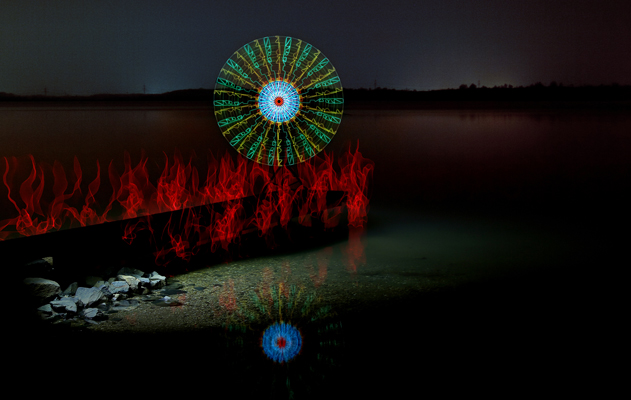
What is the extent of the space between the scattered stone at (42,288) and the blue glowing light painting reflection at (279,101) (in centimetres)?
396

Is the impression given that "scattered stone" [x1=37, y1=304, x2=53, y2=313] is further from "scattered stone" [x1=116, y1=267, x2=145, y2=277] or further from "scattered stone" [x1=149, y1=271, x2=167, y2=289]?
"scattered stone" [x1=149, y1=271, x2=167, y2=289]

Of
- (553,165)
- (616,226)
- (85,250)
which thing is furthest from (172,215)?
(553,165)

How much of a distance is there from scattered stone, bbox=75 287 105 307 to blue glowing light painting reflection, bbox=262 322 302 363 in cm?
167

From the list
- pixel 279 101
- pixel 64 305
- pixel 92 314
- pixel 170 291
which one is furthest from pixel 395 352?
pixel 279 101

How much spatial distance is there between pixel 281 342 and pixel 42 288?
2281 mm

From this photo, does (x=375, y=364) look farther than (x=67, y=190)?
No

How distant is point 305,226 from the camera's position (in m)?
8.85

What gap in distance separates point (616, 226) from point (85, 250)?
308 inches

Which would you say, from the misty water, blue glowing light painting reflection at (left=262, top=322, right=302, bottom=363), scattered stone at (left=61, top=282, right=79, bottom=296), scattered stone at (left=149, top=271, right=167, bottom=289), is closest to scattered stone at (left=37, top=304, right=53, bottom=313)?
scattered stone at (left=61, top=282, right=79, bottom=296)

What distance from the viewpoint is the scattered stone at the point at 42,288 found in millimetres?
5457

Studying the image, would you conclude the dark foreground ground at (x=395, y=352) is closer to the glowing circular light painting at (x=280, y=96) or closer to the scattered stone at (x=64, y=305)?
the scattered stone at (x=64, y=305)

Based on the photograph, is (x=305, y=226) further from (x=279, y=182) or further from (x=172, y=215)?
(x=172, y=215)

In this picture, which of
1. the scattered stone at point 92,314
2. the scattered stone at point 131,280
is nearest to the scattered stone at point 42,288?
the scattered stone at point 92,314

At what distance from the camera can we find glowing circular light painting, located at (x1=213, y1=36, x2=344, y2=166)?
8.12 metres
